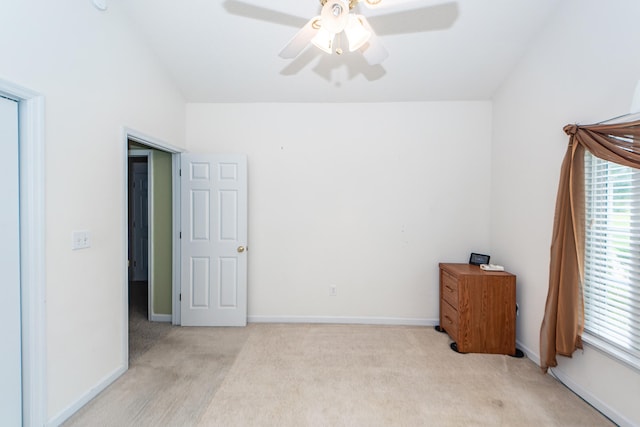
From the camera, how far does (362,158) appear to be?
134 inches

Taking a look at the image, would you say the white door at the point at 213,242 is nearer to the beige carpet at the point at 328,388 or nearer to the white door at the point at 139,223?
the beige carpet at the point at 328,388

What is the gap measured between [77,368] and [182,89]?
2.78 metres

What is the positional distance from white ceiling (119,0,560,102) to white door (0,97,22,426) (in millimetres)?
1448

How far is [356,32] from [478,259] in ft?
8.73

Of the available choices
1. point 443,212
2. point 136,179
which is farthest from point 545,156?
point 136,179

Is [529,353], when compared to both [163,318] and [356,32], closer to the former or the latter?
[356,32]

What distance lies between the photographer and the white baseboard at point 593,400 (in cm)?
182

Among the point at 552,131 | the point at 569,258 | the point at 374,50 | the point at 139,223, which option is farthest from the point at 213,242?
the point at 552,131

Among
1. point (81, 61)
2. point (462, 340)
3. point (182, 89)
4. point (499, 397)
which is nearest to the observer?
point (81, 61)

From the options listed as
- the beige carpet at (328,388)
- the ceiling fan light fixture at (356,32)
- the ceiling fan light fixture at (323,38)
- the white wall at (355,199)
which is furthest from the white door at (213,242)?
the ceiling fan light fixture at (356,32)

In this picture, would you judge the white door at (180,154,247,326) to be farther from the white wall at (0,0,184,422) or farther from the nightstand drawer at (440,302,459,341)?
the nightstand drawer at (440,302,459,341)

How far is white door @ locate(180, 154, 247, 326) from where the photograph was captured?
3.30m

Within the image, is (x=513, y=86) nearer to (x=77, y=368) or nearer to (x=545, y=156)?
(x=545, y=156)

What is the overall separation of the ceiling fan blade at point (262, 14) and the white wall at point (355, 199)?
102 centimetres
